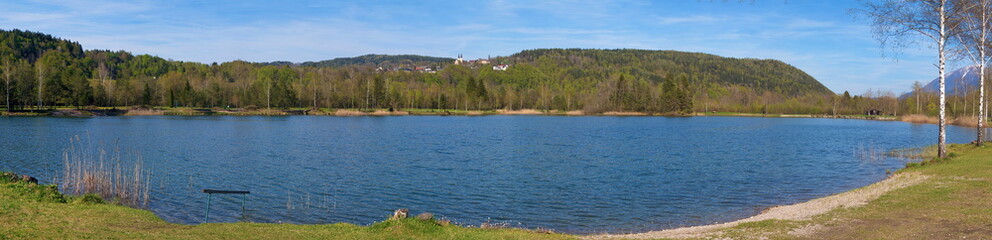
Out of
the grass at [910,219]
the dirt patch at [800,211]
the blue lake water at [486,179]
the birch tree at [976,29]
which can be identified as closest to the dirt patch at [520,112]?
the blue lake water at [486,179]

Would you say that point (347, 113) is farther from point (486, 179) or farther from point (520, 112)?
point (486, 179)

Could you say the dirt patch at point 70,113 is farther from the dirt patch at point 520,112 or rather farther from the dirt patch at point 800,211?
the dirt patch at point 800,211

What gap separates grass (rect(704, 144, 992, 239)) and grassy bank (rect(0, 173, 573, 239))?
5.34m

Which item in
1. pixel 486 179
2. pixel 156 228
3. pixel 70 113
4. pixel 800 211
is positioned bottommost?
pixel 486 179

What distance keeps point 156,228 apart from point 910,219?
16.2 meters

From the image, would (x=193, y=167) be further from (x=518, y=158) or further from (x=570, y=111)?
(x=570, y=111)

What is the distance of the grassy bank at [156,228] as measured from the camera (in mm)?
10391

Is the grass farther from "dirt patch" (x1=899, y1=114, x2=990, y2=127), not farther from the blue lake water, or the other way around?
"dirt patch" (x1=899, y1=114, x2=990, y2=127)

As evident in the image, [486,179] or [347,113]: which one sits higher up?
[347,113]

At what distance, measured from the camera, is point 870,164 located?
3438 cm

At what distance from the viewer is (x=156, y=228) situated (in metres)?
11.7

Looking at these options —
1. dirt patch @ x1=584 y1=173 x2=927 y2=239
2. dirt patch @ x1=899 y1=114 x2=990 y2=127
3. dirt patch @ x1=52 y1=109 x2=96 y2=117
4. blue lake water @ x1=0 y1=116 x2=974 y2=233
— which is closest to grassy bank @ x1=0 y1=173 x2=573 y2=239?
dirt patch @ x1=584 y1=173 x2=927 y2=239

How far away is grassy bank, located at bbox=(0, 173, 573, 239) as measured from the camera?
10.4 m

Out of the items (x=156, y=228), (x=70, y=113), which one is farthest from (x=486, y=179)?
(x=70, y=113)
